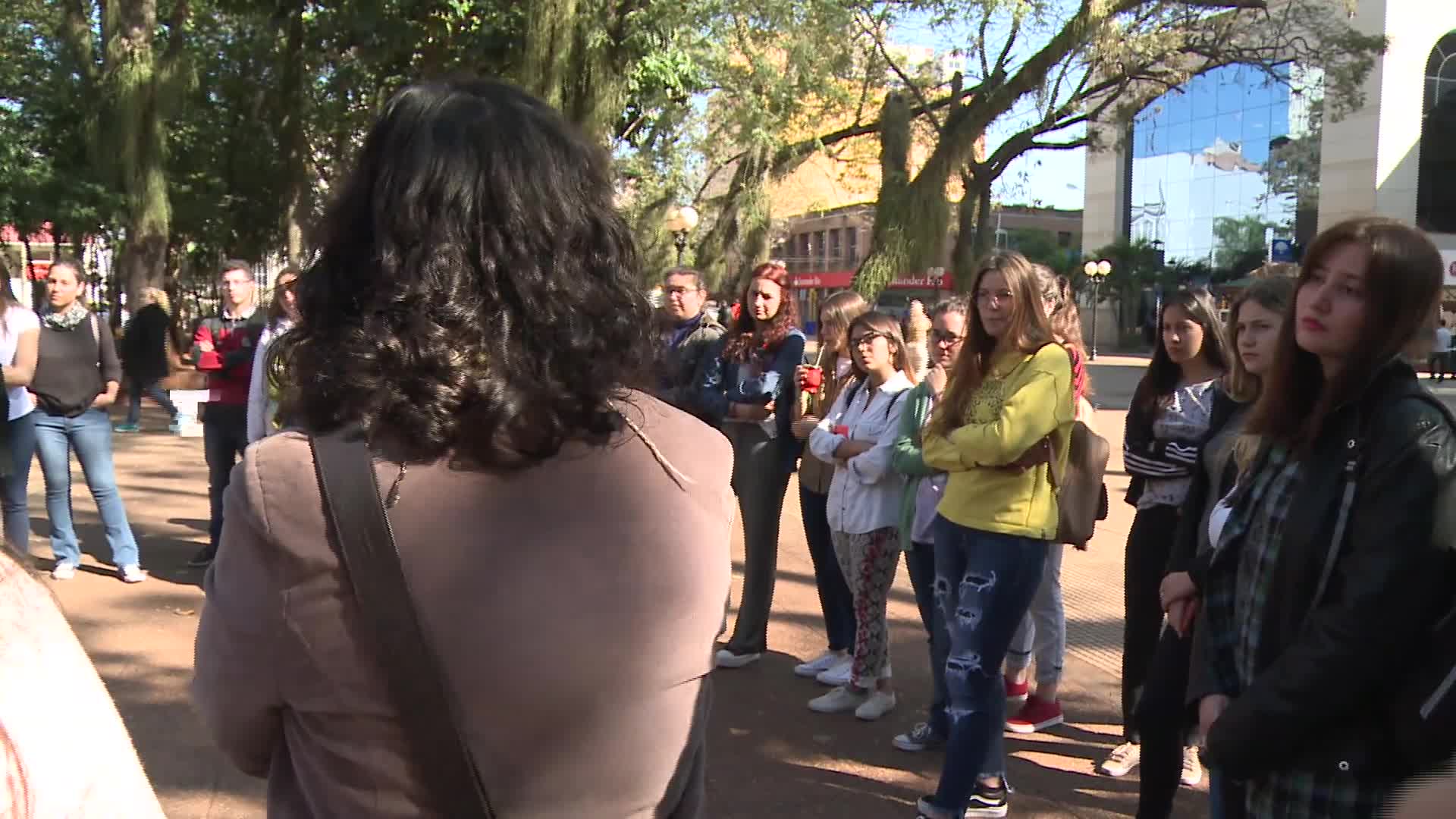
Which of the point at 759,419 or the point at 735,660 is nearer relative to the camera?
the point at 735,660

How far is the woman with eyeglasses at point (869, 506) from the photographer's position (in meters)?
4.67

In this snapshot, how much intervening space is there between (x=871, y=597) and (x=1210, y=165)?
161 feet

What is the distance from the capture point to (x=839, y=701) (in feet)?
15.5

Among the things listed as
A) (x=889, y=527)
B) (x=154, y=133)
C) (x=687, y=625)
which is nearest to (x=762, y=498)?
(x=889, y=527)

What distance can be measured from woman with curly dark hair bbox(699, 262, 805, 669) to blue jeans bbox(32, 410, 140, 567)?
3.58m

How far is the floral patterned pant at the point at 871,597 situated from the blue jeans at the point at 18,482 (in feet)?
14.6

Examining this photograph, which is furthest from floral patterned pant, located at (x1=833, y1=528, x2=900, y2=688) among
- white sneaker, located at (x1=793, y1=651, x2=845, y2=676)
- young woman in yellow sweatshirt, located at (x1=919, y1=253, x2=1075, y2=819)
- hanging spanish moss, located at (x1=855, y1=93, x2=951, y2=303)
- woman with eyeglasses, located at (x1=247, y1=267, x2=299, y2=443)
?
hanging spanish moss, located at (x1=855, y1=93, x2=951, y2=303)

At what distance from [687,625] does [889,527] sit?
342cm

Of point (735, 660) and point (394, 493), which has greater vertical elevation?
point (394, 493)

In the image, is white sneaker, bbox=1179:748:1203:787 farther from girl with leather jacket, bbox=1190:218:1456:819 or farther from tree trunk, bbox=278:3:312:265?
tree trunk, bbox=278:3:312:265

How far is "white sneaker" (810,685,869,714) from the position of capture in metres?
4.71

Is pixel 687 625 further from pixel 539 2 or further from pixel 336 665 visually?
pixel 539 2

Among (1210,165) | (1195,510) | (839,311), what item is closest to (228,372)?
(839,311)

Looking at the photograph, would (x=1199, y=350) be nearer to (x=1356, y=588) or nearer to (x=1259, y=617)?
(x=1259, y=617)
